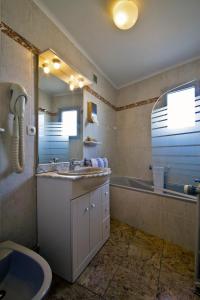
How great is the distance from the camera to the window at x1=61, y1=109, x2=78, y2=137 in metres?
1.85

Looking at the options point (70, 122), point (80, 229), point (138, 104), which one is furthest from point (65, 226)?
point (138, 104)

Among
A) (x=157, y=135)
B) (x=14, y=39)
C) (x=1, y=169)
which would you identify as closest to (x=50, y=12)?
(x=14, y=39)

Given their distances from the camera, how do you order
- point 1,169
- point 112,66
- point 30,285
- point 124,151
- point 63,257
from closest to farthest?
point 30,285 → point 1,169 → point 63,257 → point 112,66 → point 124,151

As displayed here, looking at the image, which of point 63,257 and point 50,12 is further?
point 50,12

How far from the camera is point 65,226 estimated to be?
127 centimetres

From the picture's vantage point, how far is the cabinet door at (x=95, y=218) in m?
1.54

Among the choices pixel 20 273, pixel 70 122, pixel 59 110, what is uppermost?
pixel 59 110

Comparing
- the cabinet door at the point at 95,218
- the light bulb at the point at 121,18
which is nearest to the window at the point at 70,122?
the cabinet door at the point at 95,218

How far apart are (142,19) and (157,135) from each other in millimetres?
1328

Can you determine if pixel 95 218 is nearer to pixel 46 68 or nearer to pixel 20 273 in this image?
pixel 20 273

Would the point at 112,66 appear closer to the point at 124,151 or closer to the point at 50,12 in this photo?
the point at 50,12

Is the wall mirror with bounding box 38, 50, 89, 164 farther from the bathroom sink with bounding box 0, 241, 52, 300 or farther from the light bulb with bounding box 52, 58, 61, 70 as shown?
the bathroom sink with bounding box 0, 241, 52, 300

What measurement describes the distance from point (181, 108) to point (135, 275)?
1784 millimetres

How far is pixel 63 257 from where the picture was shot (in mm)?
1295
